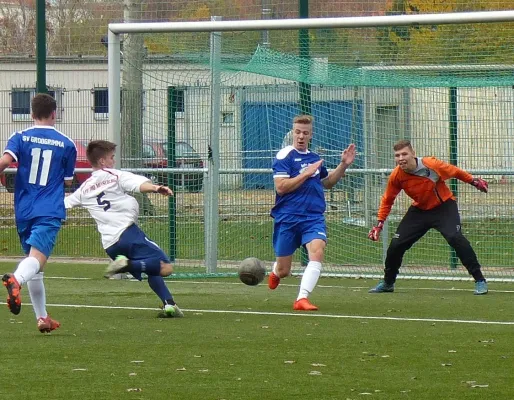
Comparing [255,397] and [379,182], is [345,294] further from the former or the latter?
[255,397]

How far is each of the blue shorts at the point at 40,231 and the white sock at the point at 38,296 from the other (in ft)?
0.77

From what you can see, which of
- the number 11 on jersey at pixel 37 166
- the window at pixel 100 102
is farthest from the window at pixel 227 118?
the number 11 on jersey at pixel 37 166

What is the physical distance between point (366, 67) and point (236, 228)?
2.80m

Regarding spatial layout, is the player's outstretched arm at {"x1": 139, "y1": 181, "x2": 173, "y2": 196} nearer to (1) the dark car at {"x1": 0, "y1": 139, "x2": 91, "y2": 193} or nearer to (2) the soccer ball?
(2) the soccer ball

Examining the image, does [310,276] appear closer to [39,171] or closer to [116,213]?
[116,213]

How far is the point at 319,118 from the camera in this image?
51.8 feet

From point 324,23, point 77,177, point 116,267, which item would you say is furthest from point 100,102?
point 116,267

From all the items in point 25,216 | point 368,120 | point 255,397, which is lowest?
point 255,397

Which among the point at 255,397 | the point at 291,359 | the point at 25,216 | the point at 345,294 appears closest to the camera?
the point at 255,397

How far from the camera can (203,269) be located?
52.0ft

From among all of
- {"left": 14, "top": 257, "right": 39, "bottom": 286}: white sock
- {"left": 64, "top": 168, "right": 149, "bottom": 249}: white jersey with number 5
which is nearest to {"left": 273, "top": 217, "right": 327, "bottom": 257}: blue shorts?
{"left": 64, "top": 168, "right": 149, "bottom": 249}: white jersey with number 5

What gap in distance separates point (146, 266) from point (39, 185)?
1314mm

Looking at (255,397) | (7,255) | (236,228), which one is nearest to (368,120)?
(236,228)

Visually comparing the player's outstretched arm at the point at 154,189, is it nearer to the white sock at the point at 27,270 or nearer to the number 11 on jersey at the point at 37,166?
the number 11 on jersey at the point at 37,166
